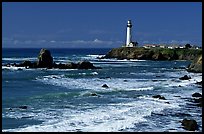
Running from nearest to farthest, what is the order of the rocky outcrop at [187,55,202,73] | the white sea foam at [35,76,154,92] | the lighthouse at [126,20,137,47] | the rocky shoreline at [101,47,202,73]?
the white sea foam at [35,76,154,92], the rocky outcrop at [187,55,202,73], the rocky shoreline at [101,47,202,73], the lighthouse at [126,20,137,47]

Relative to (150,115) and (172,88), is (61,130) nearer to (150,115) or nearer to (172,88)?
(150,115)

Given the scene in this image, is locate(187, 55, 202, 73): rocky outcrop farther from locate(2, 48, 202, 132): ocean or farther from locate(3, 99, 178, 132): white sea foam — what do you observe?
locate(3, 99, 178, 132): white sea foam

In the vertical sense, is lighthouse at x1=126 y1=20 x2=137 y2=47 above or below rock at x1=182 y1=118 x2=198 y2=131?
above

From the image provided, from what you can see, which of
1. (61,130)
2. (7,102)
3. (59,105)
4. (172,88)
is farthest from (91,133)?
(172,88)

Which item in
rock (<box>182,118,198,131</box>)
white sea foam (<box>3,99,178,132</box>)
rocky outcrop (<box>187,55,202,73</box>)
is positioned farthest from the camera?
rocky outcrop (<box>187,55,202,73</box>)

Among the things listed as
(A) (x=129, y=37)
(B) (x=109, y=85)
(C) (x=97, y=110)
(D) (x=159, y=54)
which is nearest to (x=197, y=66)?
(B) (x=109, y=85)

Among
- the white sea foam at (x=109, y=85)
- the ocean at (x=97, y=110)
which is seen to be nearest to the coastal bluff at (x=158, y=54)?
the white sea foam at (x=109, y=85)

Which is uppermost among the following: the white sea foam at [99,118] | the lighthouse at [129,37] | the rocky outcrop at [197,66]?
the lighthouse at [129,37]

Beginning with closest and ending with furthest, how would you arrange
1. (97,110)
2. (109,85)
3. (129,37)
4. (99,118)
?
(99,118) < (97,110) < (109,85) < (129,37)

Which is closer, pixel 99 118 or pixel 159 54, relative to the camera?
pixel 99 118

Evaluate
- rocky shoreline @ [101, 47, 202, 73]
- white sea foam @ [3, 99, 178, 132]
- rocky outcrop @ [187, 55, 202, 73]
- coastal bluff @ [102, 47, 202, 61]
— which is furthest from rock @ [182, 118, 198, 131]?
coastal bluff @ [102, 47, 202, 61]

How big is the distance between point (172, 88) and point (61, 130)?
49.8ft

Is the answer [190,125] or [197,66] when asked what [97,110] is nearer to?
[190,125]

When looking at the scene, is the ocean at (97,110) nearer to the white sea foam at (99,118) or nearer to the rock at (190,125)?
the white sea foam at (99,118)
